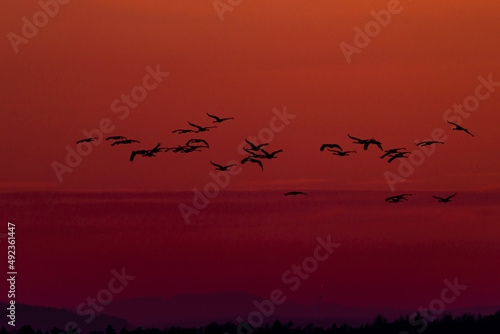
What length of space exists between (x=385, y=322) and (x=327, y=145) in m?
18.8

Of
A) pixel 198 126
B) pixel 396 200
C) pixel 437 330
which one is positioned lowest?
pixel 437 330

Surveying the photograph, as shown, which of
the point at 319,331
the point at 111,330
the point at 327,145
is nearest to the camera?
the point at 327,145

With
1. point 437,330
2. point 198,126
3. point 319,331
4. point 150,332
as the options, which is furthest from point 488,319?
point 198,126

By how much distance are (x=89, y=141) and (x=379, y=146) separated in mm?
14989

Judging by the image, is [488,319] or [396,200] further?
[488,319]

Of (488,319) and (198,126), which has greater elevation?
(198,126)

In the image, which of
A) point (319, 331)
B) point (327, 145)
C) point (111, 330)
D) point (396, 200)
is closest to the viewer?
point (327, 145)

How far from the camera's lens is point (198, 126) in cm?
5134

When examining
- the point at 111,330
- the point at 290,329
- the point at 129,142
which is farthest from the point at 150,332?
the point at 129,142

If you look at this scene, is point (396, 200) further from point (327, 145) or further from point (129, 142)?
point (129, 142)

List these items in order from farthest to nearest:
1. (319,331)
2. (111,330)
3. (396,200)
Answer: (319,331)
(111,330)
(396,200)

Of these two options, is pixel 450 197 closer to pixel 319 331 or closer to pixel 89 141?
pixel 319 331

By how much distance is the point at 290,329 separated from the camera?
206 feet

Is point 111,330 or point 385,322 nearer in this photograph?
point 111,330
